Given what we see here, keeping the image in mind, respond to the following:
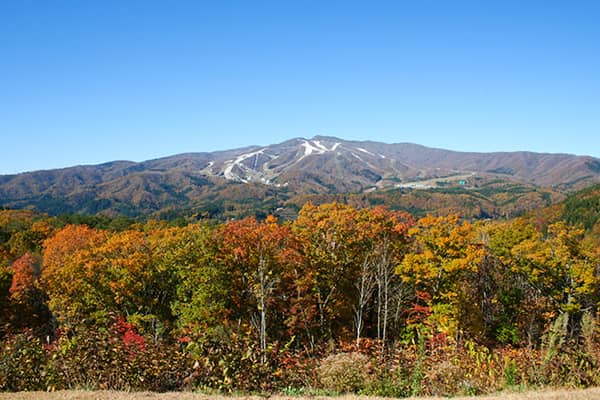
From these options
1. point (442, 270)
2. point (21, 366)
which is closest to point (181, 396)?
point (21, 366)

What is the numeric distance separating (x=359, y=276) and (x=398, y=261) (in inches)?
95.5

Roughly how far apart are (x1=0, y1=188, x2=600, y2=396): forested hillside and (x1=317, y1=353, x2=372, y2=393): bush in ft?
0.10

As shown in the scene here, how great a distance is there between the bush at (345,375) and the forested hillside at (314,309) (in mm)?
30

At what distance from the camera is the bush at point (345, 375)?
895 cm

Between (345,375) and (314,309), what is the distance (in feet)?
57.2

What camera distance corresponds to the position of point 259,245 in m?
25.4

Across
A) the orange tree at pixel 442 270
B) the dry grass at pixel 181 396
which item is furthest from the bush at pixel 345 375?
the orange tree at pixel 442 270

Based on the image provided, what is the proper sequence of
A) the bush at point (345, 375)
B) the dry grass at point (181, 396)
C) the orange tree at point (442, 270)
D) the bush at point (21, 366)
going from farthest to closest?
the orange tree at point (442, 270) → the bush at point (345, 375) → the bush at point (21, 366) → the dry grass at point (181, 396)

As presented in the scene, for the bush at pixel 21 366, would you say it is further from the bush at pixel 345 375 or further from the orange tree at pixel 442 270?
the orange tree at pixel 442 270

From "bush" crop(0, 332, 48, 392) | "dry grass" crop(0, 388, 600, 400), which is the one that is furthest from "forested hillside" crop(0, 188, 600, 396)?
"dry grass" crop(0, 388, 600, 400)

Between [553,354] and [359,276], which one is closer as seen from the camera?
[553,354]

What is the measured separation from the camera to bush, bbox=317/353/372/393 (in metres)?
8.95

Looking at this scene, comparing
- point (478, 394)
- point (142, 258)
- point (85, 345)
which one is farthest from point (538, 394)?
point (142, 258)

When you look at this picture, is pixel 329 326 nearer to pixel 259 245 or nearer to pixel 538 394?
pixel 259 245
